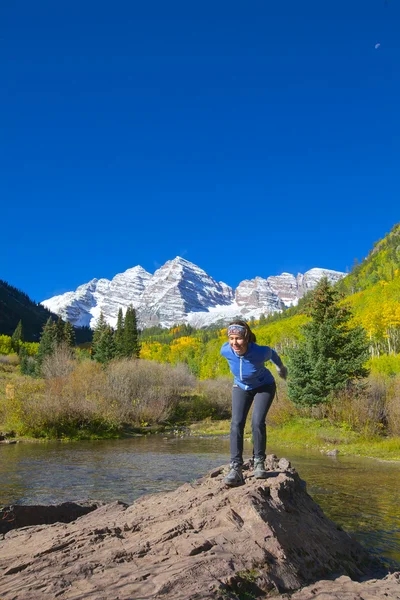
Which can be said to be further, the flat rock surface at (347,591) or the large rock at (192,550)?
the flat rock surface at (347,591)

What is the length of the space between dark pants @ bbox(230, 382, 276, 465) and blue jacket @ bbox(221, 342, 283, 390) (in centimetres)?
12

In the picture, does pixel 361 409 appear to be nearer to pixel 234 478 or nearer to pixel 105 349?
pixel 234 478

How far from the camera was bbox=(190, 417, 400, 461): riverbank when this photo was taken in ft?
81.8

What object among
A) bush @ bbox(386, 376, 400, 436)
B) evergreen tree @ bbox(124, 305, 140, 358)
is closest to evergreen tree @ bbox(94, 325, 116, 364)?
evergreen tree @ bbox(124, 305, 140, 358)

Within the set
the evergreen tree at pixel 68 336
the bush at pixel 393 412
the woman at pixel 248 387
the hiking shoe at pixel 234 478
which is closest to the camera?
the hiking shoe at pixel 234 478

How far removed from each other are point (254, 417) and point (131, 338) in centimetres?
8296

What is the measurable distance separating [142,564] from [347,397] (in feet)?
93.0

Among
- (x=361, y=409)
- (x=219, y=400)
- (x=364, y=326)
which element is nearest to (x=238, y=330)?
(x=361, y=409)

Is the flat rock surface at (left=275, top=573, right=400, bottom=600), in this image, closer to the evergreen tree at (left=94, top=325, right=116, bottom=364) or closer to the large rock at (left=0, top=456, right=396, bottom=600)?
the large rock at (left=0, top=456, right=396, bottom=600)

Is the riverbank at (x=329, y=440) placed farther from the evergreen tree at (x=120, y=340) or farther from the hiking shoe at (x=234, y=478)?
the evergreen tree at (x=120, y=340)

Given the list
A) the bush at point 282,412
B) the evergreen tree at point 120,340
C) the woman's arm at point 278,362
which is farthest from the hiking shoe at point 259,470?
the evergreen tree at point 120,340

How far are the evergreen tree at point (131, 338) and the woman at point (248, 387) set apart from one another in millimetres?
75182

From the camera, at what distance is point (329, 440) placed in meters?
28.3

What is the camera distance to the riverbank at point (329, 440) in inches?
982
